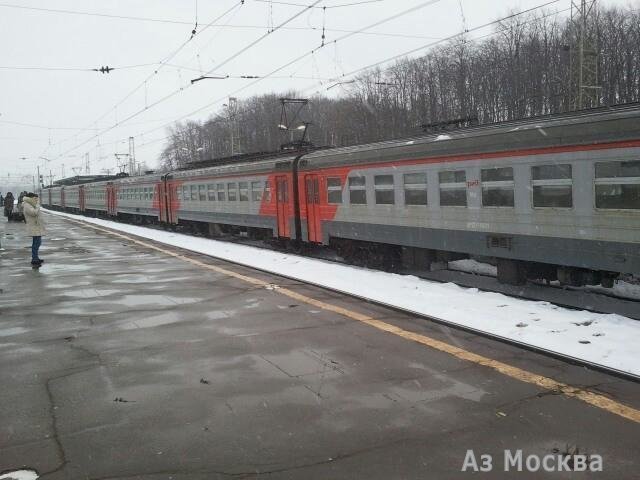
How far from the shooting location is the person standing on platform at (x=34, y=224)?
14.0 meters

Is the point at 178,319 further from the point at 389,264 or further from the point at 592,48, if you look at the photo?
the point at 592,48

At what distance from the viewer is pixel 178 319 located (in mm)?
7969

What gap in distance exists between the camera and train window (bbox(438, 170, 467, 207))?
10406 millimetres

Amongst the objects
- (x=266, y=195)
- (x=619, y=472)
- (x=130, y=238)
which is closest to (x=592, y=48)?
(x=266, y=195)

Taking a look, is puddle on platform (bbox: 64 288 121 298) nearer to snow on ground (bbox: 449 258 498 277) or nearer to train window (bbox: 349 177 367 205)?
train window (bbox: 349 177 367 205)

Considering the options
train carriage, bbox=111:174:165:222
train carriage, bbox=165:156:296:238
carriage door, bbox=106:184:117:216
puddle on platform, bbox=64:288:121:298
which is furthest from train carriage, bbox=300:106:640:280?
carriage door, bbox=106:184:117:216

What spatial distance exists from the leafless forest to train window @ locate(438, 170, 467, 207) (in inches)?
1055

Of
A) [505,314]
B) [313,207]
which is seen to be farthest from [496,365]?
[313,207]

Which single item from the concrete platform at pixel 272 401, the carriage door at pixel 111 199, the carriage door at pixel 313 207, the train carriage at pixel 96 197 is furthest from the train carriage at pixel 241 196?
the train carriage at pixel 96 197

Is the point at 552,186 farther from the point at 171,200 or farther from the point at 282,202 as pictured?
the point at 171,200

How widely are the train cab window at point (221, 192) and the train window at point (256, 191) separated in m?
2.70

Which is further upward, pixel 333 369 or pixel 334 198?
pixel 334 198

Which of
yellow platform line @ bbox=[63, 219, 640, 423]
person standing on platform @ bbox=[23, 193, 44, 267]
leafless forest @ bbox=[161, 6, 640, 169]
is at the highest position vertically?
leafless forest @ bbox=[161, 6, 640, 169]

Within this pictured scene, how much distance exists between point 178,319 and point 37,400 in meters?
3.10
